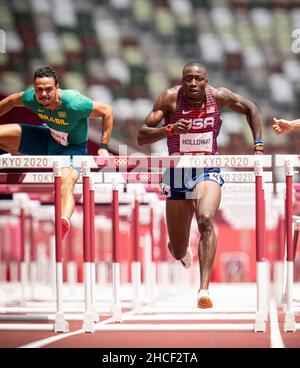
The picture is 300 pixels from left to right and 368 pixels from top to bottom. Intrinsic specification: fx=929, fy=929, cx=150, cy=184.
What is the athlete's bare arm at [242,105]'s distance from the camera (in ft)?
15.3

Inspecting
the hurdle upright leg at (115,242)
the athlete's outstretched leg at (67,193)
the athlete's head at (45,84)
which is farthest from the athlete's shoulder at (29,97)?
the hurdle upright leg at (115,242)

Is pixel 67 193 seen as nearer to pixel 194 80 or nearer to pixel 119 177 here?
pixel 119 177

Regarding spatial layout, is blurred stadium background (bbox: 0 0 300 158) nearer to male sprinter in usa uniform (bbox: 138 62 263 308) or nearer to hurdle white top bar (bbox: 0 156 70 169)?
male sprinter in usa uniform (bbox: 138 62 263 308)

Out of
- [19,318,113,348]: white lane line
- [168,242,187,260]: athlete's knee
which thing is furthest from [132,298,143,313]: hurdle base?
[19,318,113,348]: white lane line

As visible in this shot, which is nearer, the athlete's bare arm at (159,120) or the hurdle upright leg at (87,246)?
the athlete's bare arm at (159,120)

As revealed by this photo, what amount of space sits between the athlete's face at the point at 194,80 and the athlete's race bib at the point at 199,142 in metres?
0.20

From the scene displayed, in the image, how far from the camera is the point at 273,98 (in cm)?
1555

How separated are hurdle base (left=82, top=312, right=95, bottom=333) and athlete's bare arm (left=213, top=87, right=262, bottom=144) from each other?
47.6 inches

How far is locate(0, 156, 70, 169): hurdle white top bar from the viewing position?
4.46 m

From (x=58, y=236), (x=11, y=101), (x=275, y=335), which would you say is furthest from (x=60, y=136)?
(x=275, y=335)

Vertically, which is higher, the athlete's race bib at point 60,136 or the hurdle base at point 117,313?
the athlete's race bib at point 60,136

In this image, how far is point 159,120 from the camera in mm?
4602

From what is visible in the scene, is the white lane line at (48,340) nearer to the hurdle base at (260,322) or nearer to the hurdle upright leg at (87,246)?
the hurdle upright leg at (87,246)

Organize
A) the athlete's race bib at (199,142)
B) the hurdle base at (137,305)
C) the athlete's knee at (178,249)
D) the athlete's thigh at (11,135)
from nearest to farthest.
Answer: the athlete's race bib at (199,142) < the athlete's knee at (178,249) < the athlete's thigh at (11,135) < the hurdle base at (137,305)
